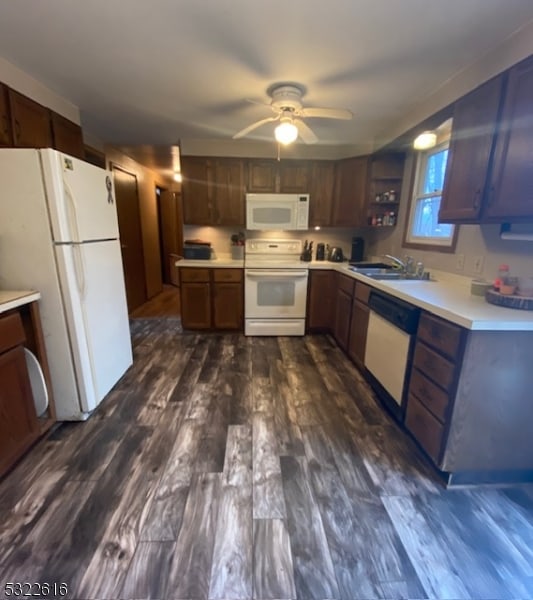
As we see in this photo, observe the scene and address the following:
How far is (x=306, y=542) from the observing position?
1.23 metres

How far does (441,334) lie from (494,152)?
1051 mm

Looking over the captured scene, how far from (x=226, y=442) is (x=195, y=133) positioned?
3255 millimetres

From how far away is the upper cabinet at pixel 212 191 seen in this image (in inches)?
138

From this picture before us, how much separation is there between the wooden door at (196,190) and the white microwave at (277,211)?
20.5 inches

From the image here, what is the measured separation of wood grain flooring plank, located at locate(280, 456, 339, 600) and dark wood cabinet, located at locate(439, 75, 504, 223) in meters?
1.83

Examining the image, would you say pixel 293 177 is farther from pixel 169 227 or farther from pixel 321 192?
pixel 169 227

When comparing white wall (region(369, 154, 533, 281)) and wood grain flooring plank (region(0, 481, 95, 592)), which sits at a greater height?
white wall (region(369, 154, 533, 281))

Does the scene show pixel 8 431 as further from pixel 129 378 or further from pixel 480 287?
pixel 480 287

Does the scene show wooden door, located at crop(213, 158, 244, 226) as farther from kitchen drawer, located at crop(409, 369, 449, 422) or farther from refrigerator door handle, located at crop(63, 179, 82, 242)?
kitchen drawer, located at crop(409, 369, 449, 422)

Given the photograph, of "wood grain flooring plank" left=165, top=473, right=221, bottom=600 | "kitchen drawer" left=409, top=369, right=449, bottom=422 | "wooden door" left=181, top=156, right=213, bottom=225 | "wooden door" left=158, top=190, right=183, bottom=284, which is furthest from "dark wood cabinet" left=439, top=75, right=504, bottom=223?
"wooden door" left=158, top=190, right=183, bottom=284

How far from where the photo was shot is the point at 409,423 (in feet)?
5.94

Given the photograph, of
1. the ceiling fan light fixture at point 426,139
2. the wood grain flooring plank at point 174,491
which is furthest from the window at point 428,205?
the wood grain flooring plank at point 174,491

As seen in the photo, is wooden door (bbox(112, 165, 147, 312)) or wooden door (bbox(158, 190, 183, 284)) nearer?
wooden door (bbox(112, 165, 147, 312))

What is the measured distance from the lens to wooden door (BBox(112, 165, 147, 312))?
411 centimetres
